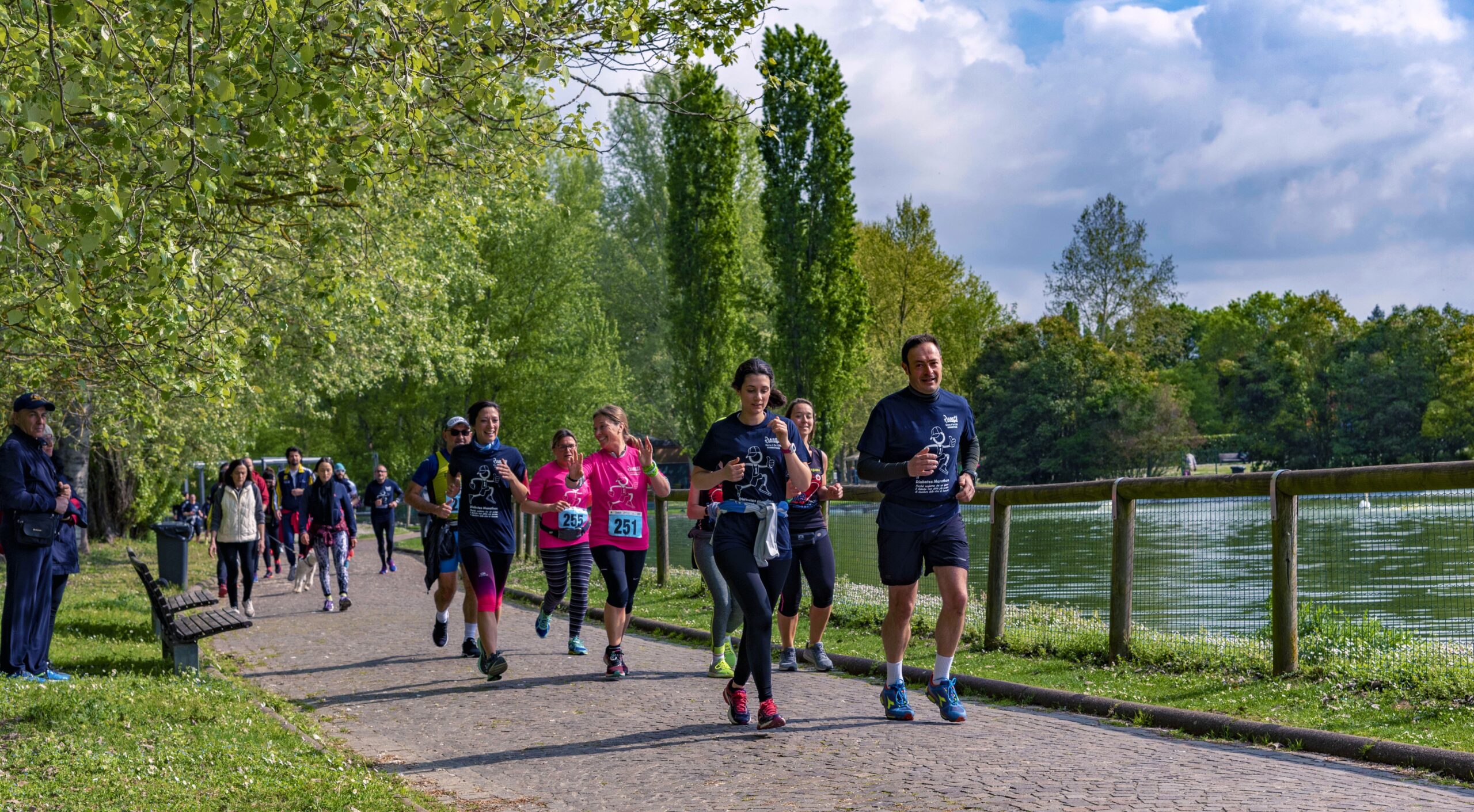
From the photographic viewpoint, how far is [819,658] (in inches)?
395

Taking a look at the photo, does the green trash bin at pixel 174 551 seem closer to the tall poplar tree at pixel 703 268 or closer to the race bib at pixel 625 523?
the race bib at pixel 625 523

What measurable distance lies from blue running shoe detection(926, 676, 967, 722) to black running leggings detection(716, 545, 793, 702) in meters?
0.94

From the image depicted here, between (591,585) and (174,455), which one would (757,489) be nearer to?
(591,585)

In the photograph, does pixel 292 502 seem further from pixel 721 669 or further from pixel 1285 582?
pixel 1285 582

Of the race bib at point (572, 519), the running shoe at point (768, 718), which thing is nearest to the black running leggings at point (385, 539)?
the race bib at point (572, 519)

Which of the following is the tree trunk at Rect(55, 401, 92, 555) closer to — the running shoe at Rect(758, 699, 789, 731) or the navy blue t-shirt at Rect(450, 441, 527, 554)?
the navy blue t-shirt at Rect(450, 441, 527, 554)

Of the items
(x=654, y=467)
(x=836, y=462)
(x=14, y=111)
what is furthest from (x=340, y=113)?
(x=836, y=462)

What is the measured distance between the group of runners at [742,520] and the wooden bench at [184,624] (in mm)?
1656

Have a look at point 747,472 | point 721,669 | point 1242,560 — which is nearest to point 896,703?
point 747,472

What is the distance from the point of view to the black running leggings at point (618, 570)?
996 centimetres

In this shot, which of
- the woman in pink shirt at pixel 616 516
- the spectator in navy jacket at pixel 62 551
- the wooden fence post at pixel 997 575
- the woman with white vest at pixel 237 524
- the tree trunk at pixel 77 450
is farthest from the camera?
the tree trunk at pixel 77 450

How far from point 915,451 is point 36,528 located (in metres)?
6.46

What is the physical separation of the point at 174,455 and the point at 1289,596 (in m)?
24.0

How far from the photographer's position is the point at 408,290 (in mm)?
21516
